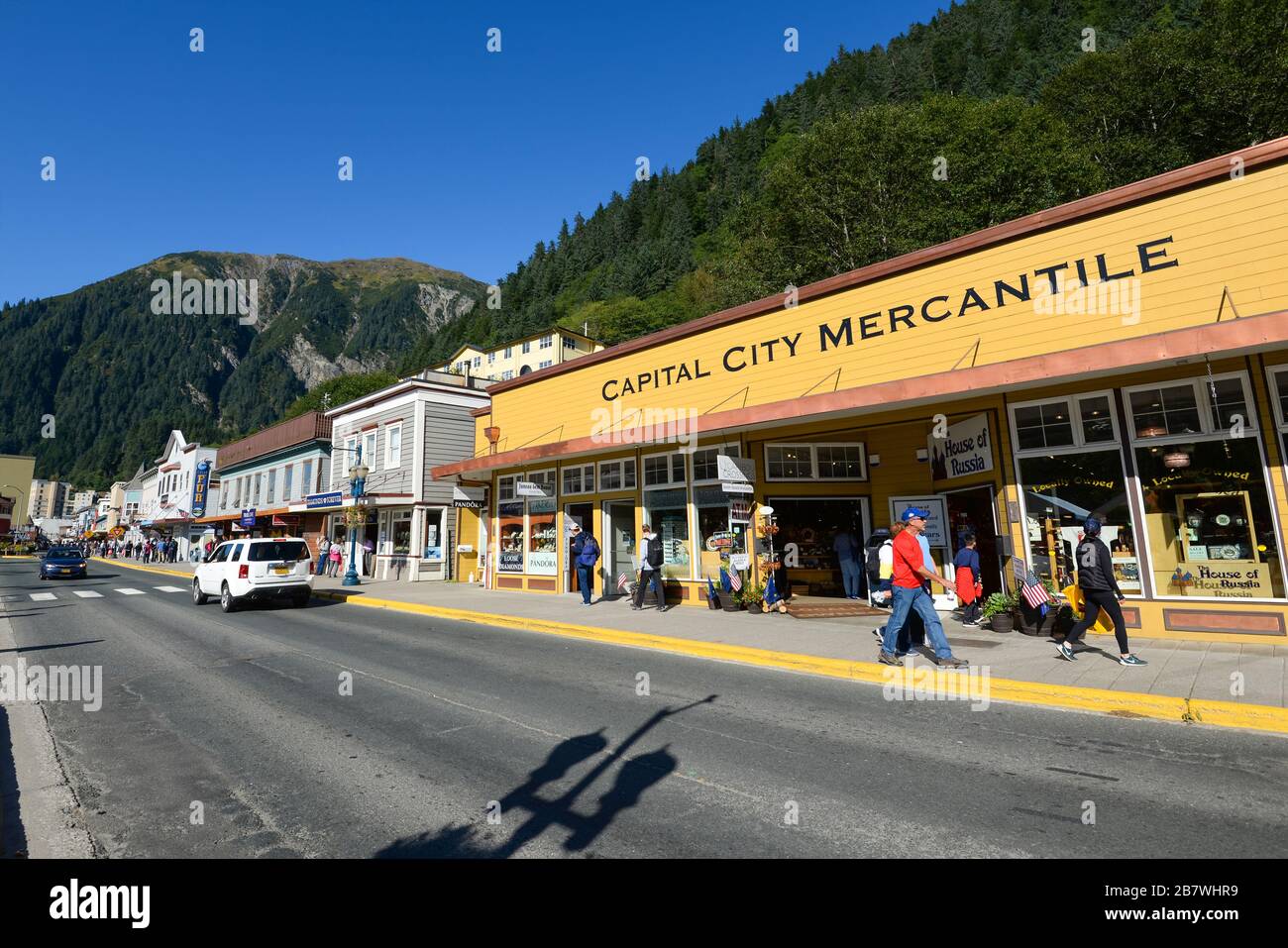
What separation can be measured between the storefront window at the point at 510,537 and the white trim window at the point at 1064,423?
1340 centimetres

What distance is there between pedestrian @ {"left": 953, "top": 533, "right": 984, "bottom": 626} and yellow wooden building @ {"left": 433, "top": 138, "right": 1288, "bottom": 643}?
504 millimetres

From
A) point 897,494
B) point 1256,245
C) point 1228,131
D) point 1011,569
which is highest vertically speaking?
point 1228,131

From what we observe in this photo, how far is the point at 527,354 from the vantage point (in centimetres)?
6931

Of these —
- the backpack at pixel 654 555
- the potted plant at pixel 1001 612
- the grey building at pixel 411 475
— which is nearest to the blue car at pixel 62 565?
the grey building at pixel 411 475

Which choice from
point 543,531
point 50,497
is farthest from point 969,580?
point 50,497

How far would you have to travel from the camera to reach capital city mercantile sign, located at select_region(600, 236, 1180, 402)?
29.8ft

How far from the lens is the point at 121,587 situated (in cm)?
2281

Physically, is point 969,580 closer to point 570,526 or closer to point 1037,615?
point 1037,615

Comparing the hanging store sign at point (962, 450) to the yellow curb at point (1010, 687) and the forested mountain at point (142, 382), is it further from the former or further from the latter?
the forested mountain at point (142, 382)

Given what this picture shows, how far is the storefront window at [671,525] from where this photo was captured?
1479 centimetres

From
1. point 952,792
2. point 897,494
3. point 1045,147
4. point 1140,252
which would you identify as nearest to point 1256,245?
point 1140,252

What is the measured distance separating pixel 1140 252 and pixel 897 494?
6262 mm

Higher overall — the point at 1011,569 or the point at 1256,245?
the point at 1256,245
